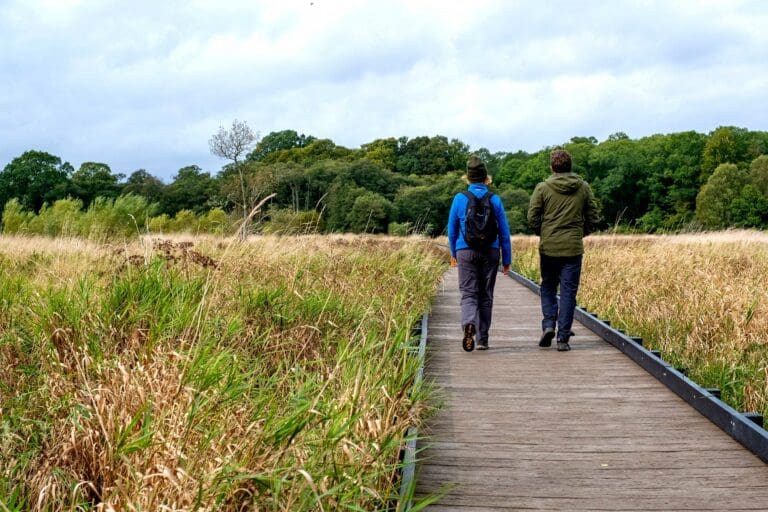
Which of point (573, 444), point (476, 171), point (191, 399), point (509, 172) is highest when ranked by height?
point (509, 172)

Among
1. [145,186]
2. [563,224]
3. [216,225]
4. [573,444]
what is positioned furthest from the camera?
[145,186]

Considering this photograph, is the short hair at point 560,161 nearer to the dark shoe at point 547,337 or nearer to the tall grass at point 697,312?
the dark shoe at point 547,337

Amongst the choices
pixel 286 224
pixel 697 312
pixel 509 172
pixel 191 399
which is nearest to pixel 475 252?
pixel 697 312

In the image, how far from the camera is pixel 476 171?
23.1ft

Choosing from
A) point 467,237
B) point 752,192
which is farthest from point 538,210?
point 752,192

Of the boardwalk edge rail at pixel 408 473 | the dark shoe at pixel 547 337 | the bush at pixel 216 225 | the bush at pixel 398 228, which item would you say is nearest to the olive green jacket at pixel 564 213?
the dark shoe at pixel 547 337

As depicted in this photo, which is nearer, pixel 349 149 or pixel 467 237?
pixel 467 237

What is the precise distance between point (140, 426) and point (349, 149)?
4219 inches

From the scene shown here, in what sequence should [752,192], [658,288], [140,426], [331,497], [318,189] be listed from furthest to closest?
1. [318,189]
2. [752,192]
3. [658,288]
4. [140,426]
5. [331,497]

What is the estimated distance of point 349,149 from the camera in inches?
4296

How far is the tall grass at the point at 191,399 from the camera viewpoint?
2.97m

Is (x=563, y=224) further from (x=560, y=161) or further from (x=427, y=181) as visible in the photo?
(x=427, y=181)

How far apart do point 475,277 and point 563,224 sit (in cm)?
103

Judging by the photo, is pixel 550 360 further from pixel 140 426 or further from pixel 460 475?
pixel 140 426
